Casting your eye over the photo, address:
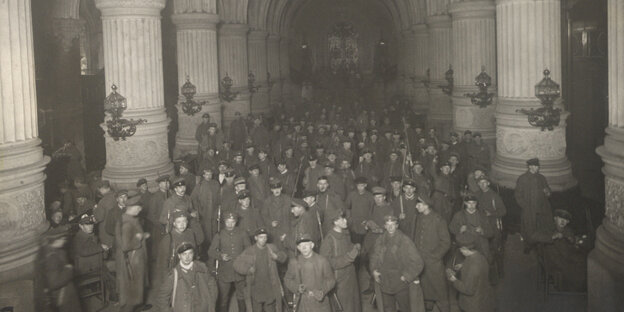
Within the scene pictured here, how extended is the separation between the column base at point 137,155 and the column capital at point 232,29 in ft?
31.0

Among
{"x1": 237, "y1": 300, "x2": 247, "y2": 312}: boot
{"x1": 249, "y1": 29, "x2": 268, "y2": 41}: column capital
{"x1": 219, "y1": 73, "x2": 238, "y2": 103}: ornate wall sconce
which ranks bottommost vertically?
{"x1": 237, "y1": 300, "x2": 247, "y2": 312}: boot

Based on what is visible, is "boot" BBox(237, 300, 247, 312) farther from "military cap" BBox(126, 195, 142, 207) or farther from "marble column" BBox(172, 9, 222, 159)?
"marble column" BBox(172, 9, 222, 159)

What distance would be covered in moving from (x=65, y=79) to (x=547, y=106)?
42.0ft

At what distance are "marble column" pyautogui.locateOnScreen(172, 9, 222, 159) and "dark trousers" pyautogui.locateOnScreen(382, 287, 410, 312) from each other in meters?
10.4

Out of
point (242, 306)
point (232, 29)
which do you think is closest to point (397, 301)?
point (242, 306)

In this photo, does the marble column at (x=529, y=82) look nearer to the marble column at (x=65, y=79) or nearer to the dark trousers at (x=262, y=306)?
the dark trousers at (x=262, y=306)

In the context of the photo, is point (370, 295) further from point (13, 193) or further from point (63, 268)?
point (13, 193)

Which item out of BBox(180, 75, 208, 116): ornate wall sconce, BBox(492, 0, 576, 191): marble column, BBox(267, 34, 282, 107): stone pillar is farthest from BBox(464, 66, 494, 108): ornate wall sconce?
BBox(267, 34, 282, 107): stone pillar

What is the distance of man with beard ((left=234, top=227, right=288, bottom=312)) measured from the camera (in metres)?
6.99

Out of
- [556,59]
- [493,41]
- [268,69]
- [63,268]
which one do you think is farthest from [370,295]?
[268,69]

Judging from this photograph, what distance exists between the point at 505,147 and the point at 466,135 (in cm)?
237

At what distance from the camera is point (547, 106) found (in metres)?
10.6

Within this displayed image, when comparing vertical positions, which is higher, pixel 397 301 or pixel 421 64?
pixel 421 64

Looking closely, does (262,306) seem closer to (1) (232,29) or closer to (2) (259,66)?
(1) (232,29)
